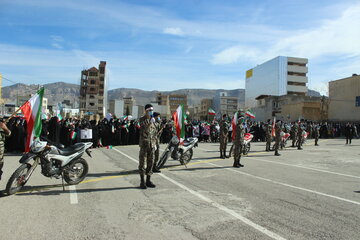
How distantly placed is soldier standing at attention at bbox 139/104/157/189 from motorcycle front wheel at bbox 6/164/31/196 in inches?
102

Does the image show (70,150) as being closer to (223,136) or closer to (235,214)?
(235,214)

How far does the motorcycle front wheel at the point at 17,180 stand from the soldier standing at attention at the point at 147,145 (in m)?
2.58

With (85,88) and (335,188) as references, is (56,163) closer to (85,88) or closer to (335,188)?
(335,188)

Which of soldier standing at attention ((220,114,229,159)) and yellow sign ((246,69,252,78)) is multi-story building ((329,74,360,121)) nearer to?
soldier standing at attention ((220,114,229,159))

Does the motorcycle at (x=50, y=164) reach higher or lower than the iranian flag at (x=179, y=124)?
lower

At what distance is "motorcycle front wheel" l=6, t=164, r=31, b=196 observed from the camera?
601cm

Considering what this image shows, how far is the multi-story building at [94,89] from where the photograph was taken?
389 ft

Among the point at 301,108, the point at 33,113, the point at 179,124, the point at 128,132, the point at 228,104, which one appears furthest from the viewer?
the point at 228,104

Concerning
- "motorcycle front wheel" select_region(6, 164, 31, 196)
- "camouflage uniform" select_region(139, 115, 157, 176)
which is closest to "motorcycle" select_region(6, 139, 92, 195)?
"motorcycle front wheel" select_region(6, 164, 31, 196)

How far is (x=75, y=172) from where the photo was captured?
734 centimetres

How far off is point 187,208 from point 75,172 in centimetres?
350

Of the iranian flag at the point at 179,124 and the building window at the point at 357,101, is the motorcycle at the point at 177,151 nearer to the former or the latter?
the iranian flag at the point at 179,124

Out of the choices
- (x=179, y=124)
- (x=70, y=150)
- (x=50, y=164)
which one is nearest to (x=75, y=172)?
(x=70, y=150)

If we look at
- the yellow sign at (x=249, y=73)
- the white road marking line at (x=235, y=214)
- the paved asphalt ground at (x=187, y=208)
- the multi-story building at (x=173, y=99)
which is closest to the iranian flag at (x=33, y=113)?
the paved asphalt ground at (x=187, y=208)
